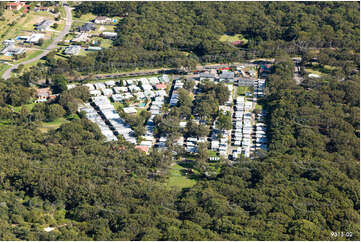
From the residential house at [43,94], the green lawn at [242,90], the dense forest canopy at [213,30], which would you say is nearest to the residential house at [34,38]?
the dense forest canopy at [213,30]

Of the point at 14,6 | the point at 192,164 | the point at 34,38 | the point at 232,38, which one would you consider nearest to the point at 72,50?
the point at 34,38

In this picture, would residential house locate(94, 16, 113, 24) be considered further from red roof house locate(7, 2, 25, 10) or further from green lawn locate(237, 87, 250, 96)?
green lawn locate(237, 87, 250, 96)

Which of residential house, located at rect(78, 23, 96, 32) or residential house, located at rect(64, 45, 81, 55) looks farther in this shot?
residential house, located at rect(78, 23, 96, 32)

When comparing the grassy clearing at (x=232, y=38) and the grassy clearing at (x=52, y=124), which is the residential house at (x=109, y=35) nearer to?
the grassy clearing at (x=232, y=38)

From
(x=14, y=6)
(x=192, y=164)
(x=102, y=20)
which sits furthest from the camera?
(x=14, y=6)

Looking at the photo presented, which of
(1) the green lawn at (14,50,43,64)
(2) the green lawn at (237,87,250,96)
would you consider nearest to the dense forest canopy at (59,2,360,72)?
(1) the green lawn at (14,50,43,64)

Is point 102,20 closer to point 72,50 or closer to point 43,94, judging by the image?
point 72,50

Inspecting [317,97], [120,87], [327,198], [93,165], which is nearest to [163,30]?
[120,87]

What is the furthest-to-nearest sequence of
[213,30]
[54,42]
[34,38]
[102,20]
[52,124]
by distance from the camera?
[102,20] < [213,30] < [54,42] < [34,38] < [52,124]

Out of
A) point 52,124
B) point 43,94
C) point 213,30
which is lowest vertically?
point 52,124
